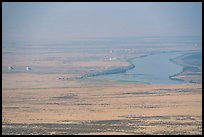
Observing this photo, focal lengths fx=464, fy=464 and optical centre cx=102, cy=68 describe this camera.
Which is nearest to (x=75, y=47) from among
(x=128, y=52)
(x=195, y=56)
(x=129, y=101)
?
(x=128, y=52)

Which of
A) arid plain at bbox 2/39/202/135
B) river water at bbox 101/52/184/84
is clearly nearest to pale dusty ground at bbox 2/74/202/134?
arid plain at bbox 2/39/202/135

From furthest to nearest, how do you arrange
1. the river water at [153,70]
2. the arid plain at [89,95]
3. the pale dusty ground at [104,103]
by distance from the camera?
the river water at [153,70], the pale dusty ground at [104,103], the arid plain at [89,95]

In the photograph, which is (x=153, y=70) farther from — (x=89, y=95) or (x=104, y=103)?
(x=89, y=95)

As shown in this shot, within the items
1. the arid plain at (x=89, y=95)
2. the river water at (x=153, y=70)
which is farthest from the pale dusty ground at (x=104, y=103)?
the river water at (x=153, y=70)

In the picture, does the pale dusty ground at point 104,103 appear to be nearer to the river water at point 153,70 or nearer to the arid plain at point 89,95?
the arid plain at point 89,95

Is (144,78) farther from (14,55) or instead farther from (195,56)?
(14,55)

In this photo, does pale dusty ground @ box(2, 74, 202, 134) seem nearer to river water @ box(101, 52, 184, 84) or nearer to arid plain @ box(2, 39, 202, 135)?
arid plain @ box(2, 39, 202, 135)

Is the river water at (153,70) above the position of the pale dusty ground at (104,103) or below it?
above

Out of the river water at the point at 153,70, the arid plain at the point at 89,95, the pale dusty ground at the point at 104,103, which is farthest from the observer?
the river water at the point at 153,70

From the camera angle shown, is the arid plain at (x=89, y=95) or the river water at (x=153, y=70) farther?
the river water at (x=153, y=70)
